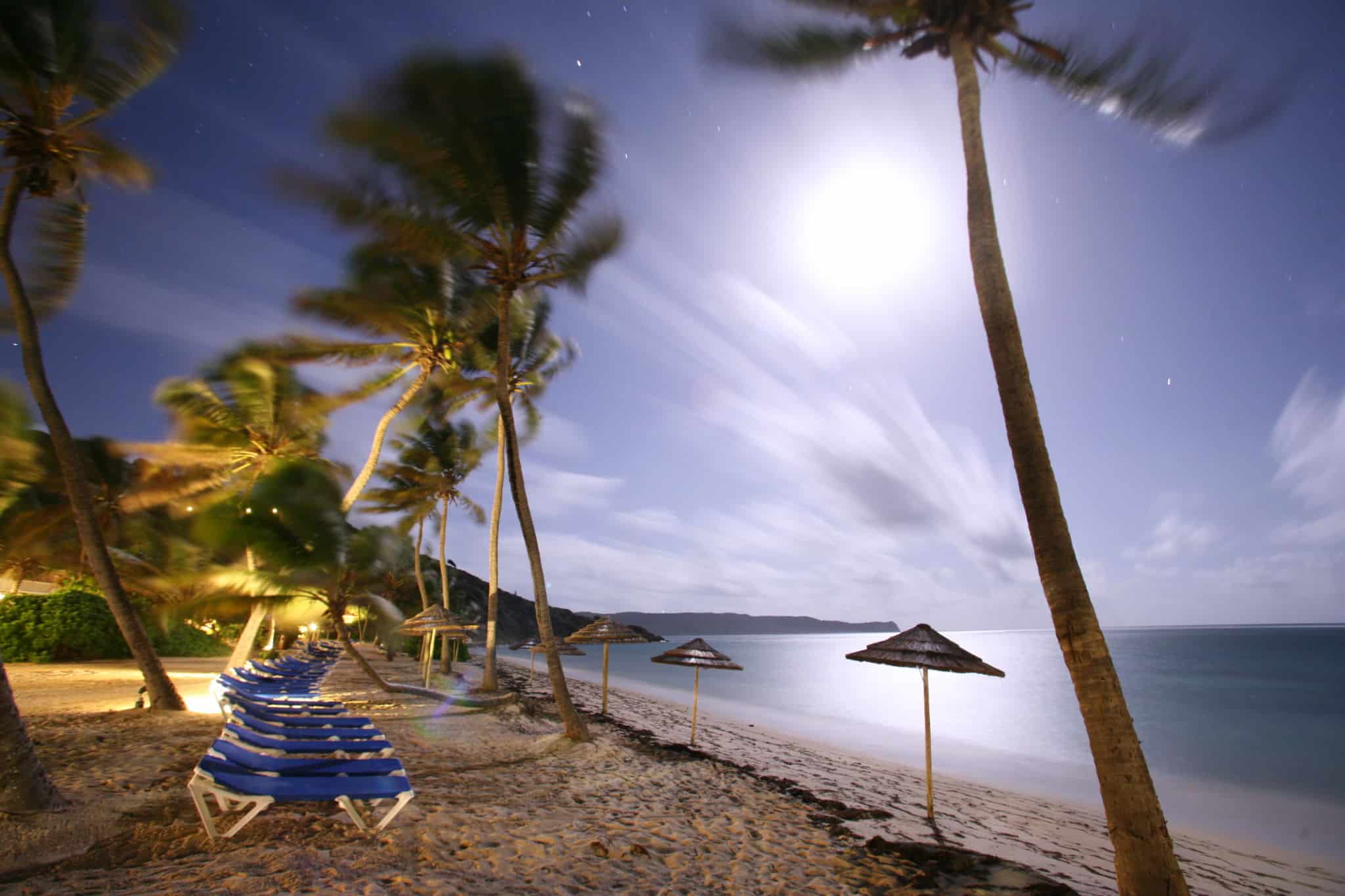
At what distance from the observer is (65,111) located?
6.96 metres

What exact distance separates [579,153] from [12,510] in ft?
65.4

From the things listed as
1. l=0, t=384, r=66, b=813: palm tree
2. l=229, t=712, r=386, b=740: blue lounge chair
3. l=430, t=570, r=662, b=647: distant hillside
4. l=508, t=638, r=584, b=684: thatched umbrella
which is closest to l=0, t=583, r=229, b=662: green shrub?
l=508, t=638, r=584, b=684: thatched umbrella

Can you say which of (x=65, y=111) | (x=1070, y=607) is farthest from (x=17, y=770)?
(x=65, y=111)

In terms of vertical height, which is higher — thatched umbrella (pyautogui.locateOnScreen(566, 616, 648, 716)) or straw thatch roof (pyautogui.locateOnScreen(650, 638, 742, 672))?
thatched umbrella (pyautogui.locateOnScreen(566, 616, 648, 716))

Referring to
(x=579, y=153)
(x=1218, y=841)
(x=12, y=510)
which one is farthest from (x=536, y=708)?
(x=12, y=510)

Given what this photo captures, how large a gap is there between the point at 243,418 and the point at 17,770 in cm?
1202

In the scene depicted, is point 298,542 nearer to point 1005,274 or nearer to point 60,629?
point 60,629

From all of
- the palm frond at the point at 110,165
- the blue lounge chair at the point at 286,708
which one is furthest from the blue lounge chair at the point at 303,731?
the palm frond at the point at 110,165

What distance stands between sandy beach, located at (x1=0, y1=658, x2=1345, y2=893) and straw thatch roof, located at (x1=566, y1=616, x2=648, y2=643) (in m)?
1.64

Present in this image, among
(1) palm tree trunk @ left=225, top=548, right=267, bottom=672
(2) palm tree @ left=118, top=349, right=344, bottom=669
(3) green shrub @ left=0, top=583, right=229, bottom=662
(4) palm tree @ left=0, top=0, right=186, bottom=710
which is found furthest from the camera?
(3) green shrub @ left=0, top=583, right=229, bottom=662

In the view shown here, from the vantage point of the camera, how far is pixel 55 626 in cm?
1603

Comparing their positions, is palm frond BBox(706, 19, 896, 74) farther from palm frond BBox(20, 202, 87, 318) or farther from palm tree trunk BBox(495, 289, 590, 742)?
palm frond BBox(20, 202, 87, 318)

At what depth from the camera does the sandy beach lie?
A: 142 inches

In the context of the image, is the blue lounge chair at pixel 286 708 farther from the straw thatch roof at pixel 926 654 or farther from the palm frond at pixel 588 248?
the palm frond at pixel 588 248
